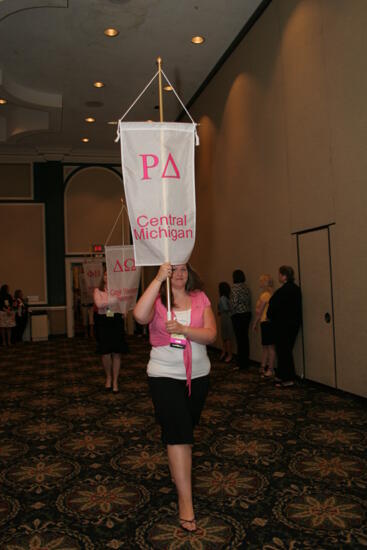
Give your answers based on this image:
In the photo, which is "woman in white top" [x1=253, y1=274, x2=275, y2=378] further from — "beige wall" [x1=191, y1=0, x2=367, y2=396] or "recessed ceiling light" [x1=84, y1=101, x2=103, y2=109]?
"recessed ceiling light" [x1=84, y1=101, x2=103, y2=109]

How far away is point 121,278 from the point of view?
625 cm

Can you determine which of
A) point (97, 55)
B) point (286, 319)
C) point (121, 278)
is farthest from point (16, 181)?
point (286, 319)

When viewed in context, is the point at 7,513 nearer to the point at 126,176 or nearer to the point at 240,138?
the point at 126,176

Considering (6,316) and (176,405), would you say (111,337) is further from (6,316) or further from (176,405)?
(6,316)

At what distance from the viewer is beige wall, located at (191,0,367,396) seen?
4.98 meters

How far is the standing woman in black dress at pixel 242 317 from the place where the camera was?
7.24m

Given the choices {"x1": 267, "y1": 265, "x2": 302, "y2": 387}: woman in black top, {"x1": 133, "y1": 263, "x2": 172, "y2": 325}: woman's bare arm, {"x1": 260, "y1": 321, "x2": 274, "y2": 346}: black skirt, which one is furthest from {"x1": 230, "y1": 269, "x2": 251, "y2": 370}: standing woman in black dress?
{"x1": 133, "y1": 263, "x2": 172, "y2": 325}: woman's bare arm

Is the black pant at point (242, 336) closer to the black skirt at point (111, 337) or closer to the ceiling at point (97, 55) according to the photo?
the black skirt at point (111, 337)

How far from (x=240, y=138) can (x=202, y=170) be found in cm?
211

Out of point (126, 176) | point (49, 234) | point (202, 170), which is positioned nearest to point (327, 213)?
point (126, 176)

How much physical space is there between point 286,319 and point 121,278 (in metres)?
2.21

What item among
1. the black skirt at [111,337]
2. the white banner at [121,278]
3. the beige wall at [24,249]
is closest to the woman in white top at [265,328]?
the white banner at [121,278]

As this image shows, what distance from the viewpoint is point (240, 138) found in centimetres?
790

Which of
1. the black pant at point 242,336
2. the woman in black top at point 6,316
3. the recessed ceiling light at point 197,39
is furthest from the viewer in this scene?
the woman in black top at point 6,316
